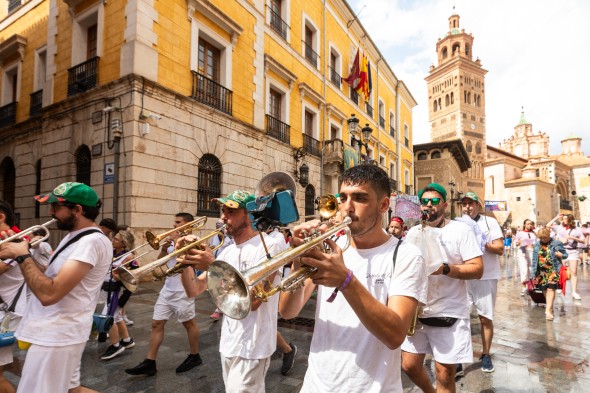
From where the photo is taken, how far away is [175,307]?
171 inches

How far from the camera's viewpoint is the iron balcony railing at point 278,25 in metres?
15.6

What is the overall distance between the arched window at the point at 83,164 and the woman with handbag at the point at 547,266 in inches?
494

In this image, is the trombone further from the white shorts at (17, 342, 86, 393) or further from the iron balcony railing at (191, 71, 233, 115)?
the iron balcony railing at (191, 71, 233, 115)

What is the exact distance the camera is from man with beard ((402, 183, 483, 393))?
2945mm

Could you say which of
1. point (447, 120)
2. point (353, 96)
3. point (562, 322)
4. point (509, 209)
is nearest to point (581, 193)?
point (509, 209)

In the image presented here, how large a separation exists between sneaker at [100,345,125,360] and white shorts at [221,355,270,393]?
111 inches

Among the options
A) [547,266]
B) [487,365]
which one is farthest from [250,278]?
[547,266]

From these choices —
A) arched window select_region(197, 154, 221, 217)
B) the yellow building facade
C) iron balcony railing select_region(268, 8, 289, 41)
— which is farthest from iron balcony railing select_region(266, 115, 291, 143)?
iron balcony railing select_region(268, 8, 289, 41)

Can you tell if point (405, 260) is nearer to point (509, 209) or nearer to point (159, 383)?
point (159, 383)

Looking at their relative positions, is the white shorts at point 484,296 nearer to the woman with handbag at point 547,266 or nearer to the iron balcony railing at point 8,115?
the woman with handbag at point 547,266

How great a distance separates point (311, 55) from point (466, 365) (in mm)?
17589

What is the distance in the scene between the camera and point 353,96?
23422mm

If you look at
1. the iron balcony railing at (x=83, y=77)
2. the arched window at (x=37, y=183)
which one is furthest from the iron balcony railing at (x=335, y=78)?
the arched window at (x=37, y=183)

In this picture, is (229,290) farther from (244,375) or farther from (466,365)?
(466,365)
